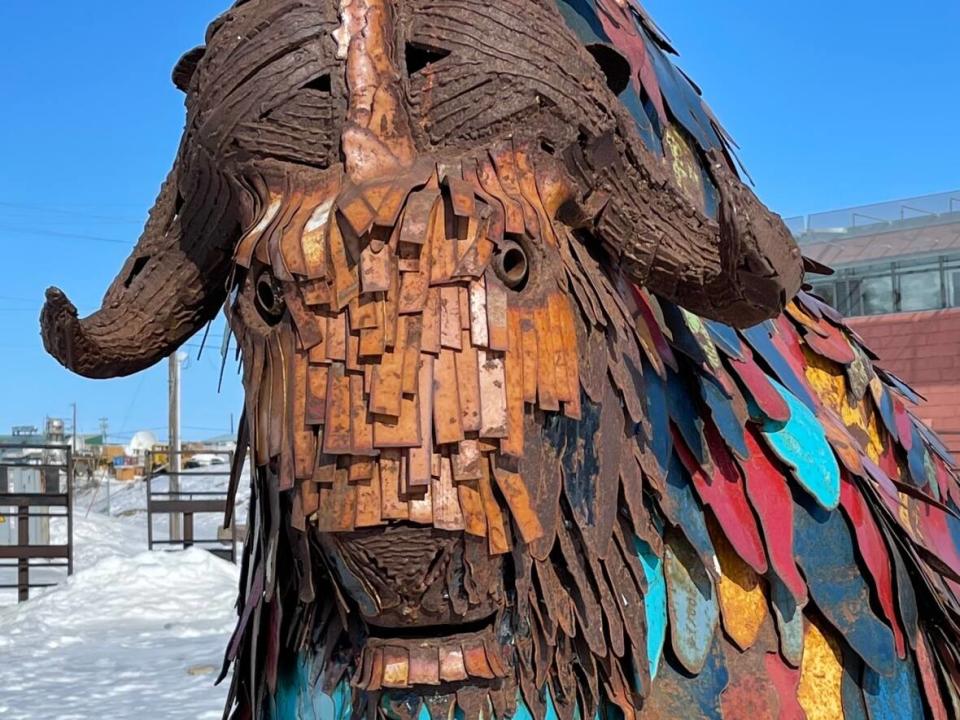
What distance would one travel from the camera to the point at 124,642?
7.68m

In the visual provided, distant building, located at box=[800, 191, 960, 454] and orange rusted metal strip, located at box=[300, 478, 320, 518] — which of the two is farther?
distant building, located at box=[800, 191, 960, 454]

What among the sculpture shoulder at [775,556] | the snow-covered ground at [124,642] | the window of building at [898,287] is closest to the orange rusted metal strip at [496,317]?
the sculpture shoulder at [775,556]

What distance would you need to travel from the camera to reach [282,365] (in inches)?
43.1

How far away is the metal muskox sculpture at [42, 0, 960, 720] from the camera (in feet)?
Result: 3.43

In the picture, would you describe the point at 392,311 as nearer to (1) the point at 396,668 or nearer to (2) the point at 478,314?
(2) the point at 478,314

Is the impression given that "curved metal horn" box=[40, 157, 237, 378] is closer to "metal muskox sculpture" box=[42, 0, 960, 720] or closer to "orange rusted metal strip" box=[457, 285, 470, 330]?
"metal muskox sculpture" box=[42, 0, 960, 720]

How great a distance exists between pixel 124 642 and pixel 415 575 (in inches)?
287

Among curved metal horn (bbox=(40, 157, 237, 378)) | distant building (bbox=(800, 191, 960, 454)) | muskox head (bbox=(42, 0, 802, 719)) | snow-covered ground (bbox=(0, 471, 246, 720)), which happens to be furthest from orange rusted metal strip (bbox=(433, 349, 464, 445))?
distant building (bbox=(800, 191, 960, 454))

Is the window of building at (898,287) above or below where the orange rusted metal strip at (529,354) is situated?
above

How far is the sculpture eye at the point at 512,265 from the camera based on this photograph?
1.10 m

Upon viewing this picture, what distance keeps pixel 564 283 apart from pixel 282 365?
0.98 feet

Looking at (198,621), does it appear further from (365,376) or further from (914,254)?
(914,254)

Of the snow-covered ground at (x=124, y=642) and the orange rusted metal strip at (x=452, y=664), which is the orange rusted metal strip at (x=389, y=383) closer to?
the orange rusted metal strip at (x=452, y=664)

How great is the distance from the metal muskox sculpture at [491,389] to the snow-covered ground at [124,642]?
436 centimetres
